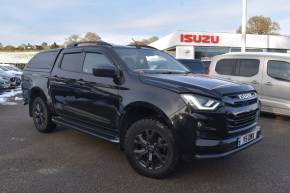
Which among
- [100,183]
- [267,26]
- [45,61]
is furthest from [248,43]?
[267,26]

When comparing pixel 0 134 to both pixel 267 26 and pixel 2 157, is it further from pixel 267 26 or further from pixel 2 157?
pixel 267 26

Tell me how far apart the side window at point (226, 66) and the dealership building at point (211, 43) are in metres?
22.0

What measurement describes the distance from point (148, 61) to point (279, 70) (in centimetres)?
459

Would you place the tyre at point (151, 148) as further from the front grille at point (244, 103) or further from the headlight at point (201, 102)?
the front grille at point (244, 103)

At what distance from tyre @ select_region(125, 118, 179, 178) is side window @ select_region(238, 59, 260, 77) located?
5.46 m

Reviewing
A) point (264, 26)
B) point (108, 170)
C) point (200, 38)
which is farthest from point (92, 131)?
point (264, 26)

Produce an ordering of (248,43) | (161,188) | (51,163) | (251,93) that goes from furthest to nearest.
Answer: (248,43), (51,163), (251,93), (161,188)

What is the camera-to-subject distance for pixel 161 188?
13.0ft

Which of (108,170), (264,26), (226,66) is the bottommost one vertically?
(108,170)

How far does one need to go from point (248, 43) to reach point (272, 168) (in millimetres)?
30560

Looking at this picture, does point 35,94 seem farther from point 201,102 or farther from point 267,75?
point 267,75

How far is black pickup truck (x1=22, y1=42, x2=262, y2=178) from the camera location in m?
3.84

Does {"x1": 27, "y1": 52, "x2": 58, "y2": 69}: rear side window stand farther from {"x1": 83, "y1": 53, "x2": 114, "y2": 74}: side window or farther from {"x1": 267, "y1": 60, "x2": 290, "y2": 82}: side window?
{"x1": 267, "y1": 60, "x2": 290, "y2": 82}: side window

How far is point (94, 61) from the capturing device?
17.5 ft
